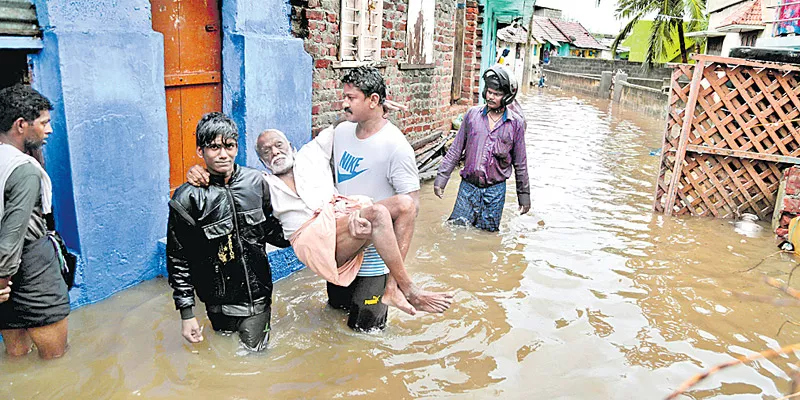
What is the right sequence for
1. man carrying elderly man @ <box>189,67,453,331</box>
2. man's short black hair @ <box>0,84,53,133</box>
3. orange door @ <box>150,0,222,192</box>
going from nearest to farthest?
man's short black hair @ <box>0,84,53,133</box>
man carrying elderly man @ <box>189,67,453,331</box>
orange door @ <box>150,0,222,192</box>

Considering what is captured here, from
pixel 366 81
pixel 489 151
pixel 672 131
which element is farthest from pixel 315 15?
pixel 672 131

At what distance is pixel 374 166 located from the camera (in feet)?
11.4

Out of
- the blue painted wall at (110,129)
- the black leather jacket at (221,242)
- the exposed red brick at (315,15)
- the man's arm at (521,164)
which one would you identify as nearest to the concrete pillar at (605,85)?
the man's arm at (521,164)

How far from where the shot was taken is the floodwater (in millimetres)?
3271

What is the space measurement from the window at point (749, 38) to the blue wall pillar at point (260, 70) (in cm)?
1932

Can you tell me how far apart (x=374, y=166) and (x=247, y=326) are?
46.3 inches

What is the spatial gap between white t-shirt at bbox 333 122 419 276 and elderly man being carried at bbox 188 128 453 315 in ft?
0.35

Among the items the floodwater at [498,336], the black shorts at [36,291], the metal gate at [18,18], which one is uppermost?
the metal gate at [18,18]

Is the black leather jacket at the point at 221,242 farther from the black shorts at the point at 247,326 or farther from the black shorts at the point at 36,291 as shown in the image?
the black shorts at the point at 36,291

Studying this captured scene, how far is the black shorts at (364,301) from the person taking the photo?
3633mm

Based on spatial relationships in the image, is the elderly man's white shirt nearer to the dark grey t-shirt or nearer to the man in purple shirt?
the dark grey t-shirt

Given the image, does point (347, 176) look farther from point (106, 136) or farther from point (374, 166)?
point (106, 136)

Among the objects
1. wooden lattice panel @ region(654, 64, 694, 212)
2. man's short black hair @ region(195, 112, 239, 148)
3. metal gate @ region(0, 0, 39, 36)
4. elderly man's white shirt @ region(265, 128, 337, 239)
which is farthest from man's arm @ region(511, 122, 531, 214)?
metal gate @ region(0, 0, 39, 36)

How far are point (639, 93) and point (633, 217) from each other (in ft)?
54.6
